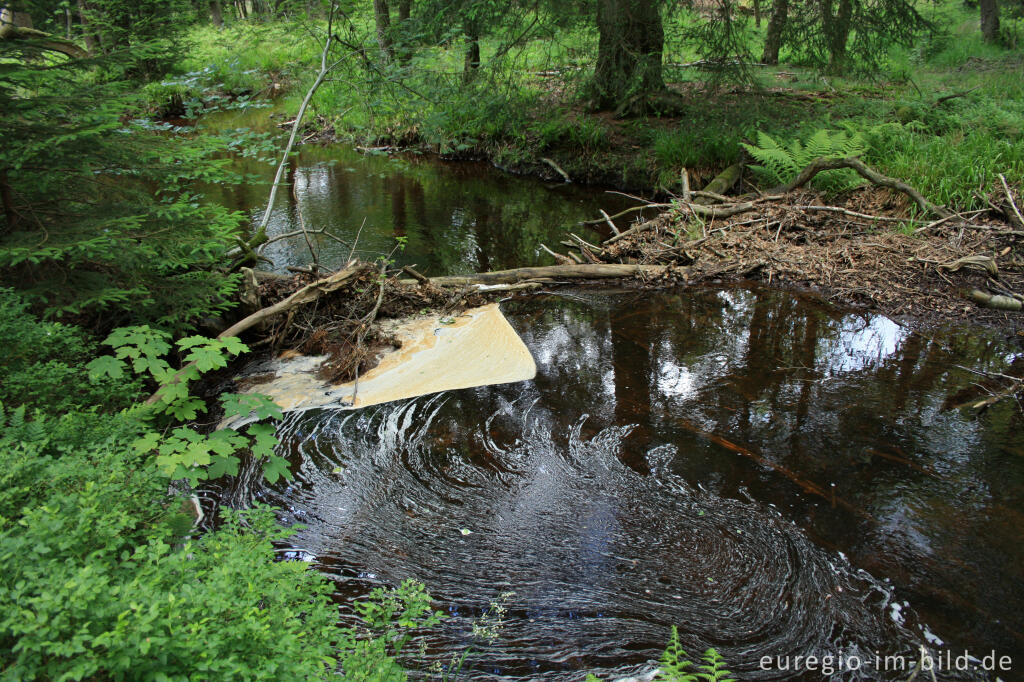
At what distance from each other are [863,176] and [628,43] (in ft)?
15.3

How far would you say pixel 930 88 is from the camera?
12.1 meters

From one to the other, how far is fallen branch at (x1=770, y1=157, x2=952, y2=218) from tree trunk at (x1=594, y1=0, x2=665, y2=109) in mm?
3299

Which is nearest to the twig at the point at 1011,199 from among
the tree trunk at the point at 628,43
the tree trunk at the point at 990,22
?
the tree trunk at the point at 628,43

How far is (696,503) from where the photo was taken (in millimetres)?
4180

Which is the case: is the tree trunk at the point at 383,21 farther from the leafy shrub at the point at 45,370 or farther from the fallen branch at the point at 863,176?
the leafy shrub at the point at 45,370

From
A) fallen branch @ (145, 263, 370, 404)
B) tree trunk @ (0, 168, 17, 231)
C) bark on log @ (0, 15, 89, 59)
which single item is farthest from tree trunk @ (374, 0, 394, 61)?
tree trunk @ (0, 168, 17, 231)

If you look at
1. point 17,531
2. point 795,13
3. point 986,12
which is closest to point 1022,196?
point 795,13

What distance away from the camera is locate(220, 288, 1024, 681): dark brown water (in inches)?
128

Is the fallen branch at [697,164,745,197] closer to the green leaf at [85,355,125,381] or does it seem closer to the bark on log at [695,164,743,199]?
the bark on log at [695,164,743,199]

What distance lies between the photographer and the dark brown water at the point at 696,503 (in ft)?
10.7

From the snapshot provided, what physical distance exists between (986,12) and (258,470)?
71.1 ft

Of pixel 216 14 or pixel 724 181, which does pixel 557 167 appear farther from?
pixel 216 14

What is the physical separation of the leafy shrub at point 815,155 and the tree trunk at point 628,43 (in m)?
2.62

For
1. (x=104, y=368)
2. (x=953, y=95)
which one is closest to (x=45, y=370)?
(x=104, y=368)
